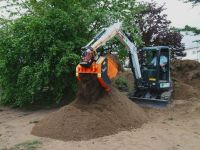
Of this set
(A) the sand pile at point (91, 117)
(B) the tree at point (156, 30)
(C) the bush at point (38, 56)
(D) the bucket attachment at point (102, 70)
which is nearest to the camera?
(A) the sand pile at point (91, 117)

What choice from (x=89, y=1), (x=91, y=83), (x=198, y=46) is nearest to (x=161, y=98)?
(x=91, y=83)

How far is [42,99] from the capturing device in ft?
49.1

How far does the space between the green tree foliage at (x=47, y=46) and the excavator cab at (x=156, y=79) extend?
2011 millimetres

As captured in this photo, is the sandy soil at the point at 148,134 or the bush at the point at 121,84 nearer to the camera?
the sandy soil at the point at 148,134

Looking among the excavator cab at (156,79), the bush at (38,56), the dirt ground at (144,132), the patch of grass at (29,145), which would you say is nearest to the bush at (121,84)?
the excavator cab at (156,79)

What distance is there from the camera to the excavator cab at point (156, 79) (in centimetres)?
1354

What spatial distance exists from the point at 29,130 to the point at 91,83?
6.88 feet

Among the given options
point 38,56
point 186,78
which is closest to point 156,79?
point 38,56

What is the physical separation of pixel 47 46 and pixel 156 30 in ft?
24.3

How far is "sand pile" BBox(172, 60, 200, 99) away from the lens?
15.0 m

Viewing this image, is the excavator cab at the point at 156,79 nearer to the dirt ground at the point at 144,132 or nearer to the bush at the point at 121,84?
the dirt ground at the point at 144,132

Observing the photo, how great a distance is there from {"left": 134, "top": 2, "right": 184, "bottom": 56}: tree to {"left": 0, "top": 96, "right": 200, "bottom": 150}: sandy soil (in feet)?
21.3

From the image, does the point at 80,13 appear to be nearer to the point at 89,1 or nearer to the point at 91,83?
the point at 89,1

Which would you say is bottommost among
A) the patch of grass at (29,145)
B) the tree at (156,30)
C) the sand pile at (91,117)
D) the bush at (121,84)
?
the patch of grass at (29,145)
